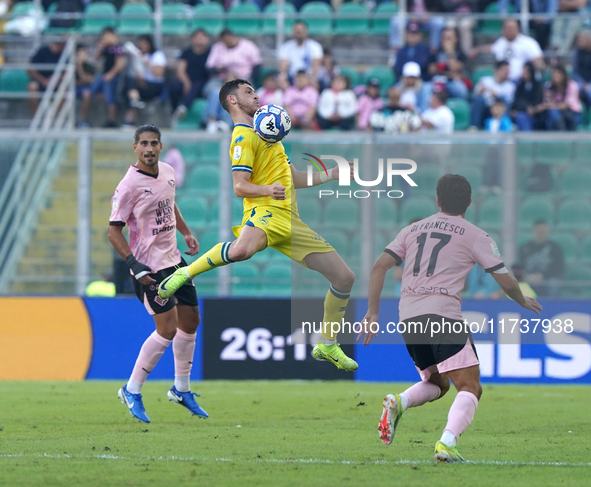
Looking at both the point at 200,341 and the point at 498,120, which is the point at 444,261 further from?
the point at 498,120

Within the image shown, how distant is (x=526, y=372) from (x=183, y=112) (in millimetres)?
7565

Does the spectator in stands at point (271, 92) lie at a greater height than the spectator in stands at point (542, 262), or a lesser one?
greater

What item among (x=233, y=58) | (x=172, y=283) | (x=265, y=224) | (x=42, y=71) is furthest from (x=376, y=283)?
(x=42, y=71)

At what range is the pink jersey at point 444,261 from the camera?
238 inches

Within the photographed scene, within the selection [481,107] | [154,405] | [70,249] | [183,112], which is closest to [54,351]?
[70,249]

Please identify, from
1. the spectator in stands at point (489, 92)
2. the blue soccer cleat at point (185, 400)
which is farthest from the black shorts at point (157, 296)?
the spectator in stands at point (489, 92)

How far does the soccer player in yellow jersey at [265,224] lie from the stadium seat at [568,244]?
5.72m

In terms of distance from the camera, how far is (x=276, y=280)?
13016 millimetres

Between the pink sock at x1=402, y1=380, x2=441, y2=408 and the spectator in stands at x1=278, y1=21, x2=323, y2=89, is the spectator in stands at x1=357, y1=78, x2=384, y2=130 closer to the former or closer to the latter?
the spectator in stands at x1=278, y1=21, x2=323, y2=89

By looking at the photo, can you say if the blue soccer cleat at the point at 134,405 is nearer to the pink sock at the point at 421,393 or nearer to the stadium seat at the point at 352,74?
the pink sock at the point at 421,393

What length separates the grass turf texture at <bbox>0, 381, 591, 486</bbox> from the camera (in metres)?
5.50

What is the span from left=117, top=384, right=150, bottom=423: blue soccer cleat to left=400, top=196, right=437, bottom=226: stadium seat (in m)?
5.73

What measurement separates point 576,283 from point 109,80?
28.2 ft

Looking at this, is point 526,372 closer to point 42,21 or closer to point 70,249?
point 70,249
